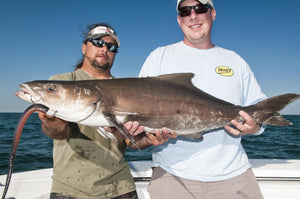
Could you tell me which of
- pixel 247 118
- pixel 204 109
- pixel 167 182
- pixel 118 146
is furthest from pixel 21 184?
pixel 247 118

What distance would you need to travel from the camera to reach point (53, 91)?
2.47 meters

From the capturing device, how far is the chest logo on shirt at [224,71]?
2938mm

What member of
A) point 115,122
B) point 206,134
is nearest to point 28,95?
point 115,122

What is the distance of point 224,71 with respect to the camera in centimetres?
295

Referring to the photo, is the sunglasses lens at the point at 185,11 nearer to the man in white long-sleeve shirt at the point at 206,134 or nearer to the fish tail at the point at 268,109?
the man in white long-sleeve shirt at the point at 206,134

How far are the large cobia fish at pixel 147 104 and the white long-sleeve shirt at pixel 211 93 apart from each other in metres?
0.15

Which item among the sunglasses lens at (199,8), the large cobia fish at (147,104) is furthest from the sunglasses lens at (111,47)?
the sunglasses lens at (199,8)

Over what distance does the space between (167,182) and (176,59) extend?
1504 millimetres

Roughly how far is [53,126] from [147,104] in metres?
1.07

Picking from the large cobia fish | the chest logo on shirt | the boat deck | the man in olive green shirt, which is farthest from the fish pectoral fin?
the boat deck

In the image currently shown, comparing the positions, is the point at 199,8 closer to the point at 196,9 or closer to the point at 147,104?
the point at 196,9

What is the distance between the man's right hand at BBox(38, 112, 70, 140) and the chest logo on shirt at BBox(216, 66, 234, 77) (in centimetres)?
196

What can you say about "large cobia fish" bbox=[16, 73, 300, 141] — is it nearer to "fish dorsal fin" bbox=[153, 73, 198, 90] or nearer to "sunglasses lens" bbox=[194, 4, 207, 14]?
"fish dorsal fin" bbox=[153, 73, 198, 90]

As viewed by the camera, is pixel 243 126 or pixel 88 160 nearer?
pixel 243 126
